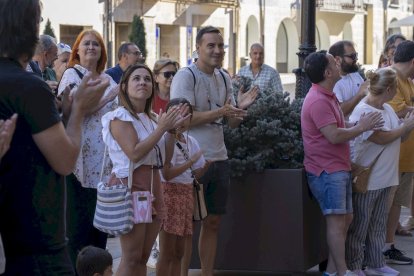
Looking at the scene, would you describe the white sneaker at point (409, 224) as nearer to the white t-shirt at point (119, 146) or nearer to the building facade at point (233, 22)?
the white t-shirt at point (119, 146)

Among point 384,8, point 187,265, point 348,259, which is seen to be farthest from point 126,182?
point 384,8

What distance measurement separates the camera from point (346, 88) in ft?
29.2

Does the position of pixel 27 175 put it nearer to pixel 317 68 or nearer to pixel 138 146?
pixel 138 146

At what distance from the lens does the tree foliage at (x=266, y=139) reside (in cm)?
732

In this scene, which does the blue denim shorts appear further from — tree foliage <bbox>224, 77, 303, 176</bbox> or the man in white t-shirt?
the man in white t-shirt

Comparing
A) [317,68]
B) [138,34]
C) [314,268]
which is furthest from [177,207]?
[138,34]

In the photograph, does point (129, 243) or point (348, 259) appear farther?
point (348, 259)

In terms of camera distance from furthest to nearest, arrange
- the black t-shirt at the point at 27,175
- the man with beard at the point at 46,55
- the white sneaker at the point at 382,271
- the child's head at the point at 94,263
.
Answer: the man with beard at the point at 46,55, the white sneaker at the point at 382,271, the child's head at the point at 94,263, the black t-shirt at the point at 27,175

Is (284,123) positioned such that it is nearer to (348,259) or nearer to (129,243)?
(348,259)

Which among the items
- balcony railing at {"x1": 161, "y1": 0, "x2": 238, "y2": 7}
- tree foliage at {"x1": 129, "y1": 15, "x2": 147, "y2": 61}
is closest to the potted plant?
tree foliage at {"x1": 129, "y1": 15, "x2": 147, "y2": 61}

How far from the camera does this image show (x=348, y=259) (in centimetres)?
782

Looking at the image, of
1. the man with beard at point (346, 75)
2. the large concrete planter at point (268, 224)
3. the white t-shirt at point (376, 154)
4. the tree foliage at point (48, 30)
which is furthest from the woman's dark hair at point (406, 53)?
the tree foliage at point (48, 30)

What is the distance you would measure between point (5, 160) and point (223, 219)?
391 centimetres

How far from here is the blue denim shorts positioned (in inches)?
282
